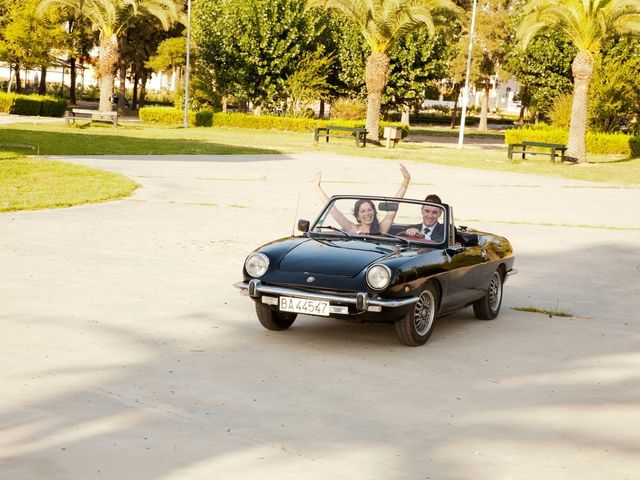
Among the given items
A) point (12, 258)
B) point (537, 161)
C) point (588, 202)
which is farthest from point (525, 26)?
point (12, 258)

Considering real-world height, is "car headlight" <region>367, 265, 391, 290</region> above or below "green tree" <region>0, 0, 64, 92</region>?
below

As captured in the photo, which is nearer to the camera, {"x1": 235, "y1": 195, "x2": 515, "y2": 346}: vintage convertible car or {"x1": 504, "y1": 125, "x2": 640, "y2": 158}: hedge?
{"x1": 235, "y1": 195, "x2": 515, "y2": 346}: vintage convertible car

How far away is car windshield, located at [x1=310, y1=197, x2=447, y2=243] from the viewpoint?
1002 centimetres

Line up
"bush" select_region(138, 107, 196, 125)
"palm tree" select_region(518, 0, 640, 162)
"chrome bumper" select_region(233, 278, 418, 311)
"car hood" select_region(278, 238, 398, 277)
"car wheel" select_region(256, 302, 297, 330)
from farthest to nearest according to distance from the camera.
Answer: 1. "bush" select_region(138, 107, 196, 125)
2. "palm tree" select_region(518, 0, 640, 162)
3. "car wheel" select_region(256, 302, 297, 330)
4. "car hood" select_region(278, 238, 398, 277)
5. "chrome bumper" select_region(233, 278, 418, 311)

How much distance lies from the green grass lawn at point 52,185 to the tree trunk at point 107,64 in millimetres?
29674

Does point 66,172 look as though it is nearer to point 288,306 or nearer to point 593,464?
point 288,306

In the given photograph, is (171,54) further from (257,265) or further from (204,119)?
(257,265)

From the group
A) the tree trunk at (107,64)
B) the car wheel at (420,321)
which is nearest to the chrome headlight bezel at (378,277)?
the car wheel at (420,321)

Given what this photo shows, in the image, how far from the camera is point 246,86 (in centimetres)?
6569

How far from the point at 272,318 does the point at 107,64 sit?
49767 millimetres

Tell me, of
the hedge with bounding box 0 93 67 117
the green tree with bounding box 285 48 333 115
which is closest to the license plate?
the hedge with bounding box 0 93 67 117

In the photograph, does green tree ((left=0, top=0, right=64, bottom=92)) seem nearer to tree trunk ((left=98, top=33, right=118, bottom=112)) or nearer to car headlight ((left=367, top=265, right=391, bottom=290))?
tree trunk ((left=98, top=33, right=118, bottom=112))

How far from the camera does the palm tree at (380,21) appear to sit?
1905 inches

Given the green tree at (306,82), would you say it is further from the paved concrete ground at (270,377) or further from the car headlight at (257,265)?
the car headlight at (257,265)
